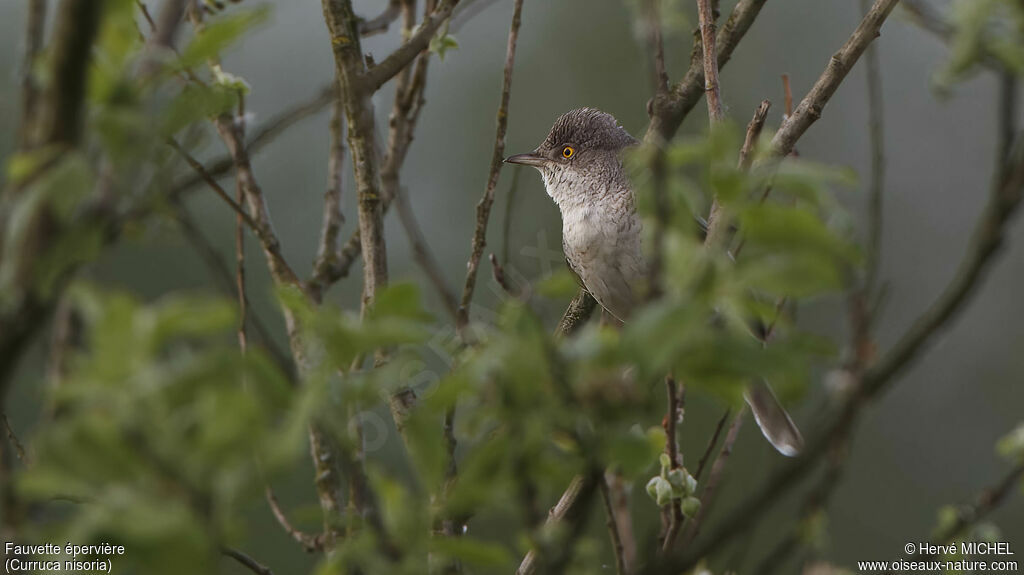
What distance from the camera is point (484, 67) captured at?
9797 millimetres

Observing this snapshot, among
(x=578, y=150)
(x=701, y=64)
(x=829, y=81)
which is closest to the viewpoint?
(x=829, y=81)

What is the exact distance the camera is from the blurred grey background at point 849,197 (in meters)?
7.37

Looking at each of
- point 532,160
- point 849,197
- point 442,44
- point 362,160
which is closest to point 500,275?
point 362,160

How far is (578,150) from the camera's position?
15.4ft

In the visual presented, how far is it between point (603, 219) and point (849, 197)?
352 cm

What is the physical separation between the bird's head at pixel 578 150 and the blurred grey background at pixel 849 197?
153cm

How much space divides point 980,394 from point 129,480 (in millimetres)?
10228

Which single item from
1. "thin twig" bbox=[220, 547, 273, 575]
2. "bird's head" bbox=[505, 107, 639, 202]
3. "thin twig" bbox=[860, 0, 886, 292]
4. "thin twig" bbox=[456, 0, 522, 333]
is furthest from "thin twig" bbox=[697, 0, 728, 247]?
"bird's head" bbox=[505, 107, 639, 202]

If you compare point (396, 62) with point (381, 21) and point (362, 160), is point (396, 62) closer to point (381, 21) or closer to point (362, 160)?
point (362, 160)

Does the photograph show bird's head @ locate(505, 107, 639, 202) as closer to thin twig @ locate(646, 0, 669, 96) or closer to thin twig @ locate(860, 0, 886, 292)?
thin twig @ locate(646, 0, 669, 96)

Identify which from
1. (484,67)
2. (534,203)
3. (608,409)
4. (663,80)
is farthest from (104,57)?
(484,67)

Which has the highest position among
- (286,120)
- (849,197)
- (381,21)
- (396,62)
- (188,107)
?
(188,107)

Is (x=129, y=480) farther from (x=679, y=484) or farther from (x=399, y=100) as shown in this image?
(x=399, y=100)

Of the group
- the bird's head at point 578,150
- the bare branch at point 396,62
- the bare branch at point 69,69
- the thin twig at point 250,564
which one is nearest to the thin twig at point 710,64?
the bare branch at point 396,62
